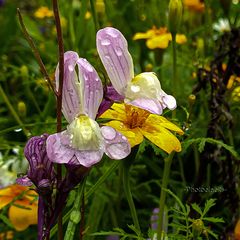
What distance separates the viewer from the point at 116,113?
25.5 inches

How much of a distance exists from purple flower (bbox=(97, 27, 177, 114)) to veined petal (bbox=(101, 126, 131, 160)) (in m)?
0.05

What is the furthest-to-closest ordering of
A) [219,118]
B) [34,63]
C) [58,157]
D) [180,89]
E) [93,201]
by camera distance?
1. [34,63]
2. [180,89]
3. [93,201]
4. [219,118]
5. [58,157]

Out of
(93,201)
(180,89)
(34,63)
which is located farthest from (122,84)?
(34,63)

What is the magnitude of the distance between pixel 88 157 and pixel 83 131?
2cm

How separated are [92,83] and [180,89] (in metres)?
0.67

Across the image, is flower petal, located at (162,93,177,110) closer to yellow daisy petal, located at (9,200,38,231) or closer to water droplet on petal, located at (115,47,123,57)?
water droplet on petal, located at (115,47,123,57)

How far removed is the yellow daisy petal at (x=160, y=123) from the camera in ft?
2.06

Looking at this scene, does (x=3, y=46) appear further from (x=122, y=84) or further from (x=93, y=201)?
(x=122, y=84)

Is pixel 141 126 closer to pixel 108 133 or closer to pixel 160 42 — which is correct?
pixel 108 133

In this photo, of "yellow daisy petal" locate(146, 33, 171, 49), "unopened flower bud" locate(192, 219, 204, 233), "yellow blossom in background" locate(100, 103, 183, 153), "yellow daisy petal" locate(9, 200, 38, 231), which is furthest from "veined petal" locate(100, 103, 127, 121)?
"yellow daisy petal" locate(146, 33, 171, 49)

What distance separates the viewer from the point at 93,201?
994mm

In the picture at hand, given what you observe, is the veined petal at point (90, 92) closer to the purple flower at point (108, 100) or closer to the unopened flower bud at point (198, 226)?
the purple flower at point (108, 100)

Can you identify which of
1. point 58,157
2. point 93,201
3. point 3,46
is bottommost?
point 3,46

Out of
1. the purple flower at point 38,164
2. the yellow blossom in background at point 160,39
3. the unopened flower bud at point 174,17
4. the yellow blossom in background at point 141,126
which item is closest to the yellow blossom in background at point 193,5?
the yellow blossom in background at point 160,39
